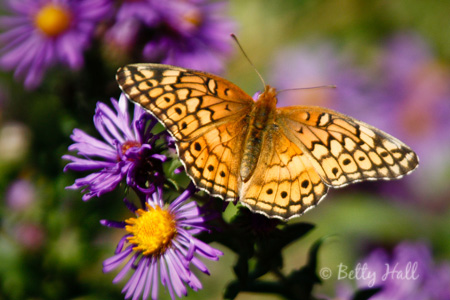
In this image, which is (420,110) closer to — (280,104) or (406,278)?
(280,104)

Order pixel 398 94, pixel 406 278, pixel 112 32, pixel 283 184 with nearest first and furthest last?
pixel 283 184 < pixel 406 278 < pixel 112 32 < pixel 398 94

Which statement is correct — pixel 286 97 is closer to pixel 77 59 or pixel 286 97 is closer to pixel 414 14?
pixel 414 14

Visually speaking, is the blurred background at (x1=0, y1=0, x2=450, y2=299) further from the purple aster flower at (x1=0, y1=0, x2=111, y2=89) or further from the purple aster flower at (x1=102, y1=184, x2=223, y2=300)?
the purple aster flower at (x1=102, y1=184, x2=223, y2=300)

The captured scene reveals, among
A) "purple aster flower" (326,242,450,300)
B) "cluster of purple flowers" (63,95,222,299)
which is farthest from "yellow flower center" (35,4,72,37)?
"purple aster flower" (326,242,450,300)

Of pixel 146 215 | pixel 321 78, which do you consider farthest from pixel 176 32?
pixel 321 78

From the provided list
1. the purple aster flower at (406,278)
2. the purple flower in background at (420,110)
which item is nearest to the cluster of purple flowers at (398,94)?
the purple flower in background at (420,110)
